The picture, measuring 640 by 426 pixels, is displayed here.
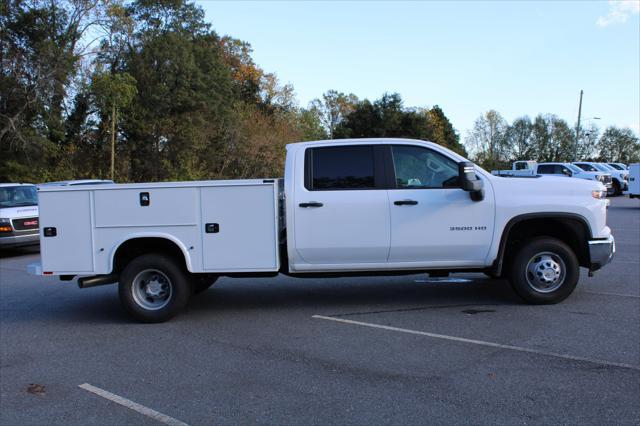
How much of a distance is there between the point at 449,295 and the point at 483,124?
94129mm

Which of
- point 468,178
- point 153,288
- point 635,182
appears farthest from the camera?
point 635,182

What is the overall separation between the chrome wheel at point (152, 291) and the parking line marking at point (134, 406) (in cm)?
193

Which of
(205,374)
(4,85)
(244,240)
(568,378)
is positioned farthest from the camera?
(4,85)

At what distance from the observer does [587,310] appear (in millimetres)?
6523

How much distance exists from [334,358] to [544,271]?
3089mm

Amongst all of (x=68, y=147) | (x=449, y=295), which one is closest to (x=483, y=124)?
(x=68, y=147)

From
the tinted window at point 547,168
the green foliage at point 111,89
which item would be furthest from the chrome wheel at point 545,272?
the green foliage at point 111,89

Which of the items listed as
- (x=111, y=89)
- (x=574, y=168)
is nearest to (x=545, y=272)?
(x=574, y=168)

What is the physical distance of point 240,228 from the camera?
6359 mm

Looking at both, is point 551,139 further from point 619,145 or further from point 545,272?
point 545,272

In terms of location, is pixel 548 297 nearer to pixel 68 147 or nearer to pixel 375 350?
pixel 375 350

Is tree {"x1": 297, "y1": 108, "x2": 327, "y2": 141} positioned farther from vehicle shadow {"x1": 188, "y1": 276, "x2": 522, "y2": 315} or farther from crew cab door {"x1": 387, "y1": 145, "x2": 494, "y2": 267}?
crew cab door {"x1": 387, "y1": 145, "x2": 494, "y2": 267}

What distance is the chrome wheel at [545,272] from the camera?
6676 mm

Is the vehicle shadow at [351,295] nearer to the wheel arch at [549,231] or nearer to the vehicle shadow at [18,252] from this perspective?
the wheel arch at [549,231]
